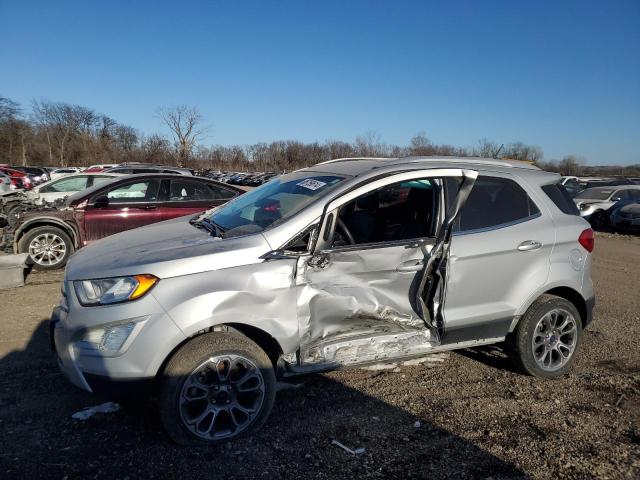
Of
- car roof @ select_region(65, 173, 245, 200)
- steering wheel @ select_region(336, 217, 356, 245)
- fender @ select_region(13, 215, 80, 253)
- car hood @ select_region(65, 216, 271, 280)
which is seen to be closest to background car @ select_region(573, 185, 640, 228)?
car roof @ select_region(65, 173, 245, 200)

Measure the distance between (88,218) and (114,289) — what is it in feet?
17.5

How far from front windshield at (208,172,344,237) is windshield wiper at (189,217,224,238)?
1.2 inches

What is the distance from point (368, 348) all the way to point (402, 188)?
1.39 metres

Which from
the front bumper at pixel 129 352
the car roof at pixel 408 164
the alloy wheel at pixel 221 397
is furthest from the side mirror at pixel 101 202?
the alloy wheel at pixel 221 397

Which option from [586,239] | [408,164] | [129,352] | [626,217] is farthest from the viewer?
[626,217]

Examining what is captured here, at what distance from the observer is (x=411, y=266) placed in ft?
11.5

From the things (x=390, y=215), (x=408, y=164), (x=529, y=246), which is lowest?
(x=529, y=246)

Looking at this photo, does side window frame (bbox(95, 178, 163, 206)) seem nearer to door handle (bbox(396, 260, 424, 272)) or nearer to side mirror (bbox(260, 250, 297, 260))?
side mirror (bbox(260, 250, 297, 260))

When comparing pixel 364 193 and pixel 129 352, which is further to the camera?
pixel 364 193

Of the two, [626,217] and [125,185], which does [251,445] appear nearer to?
[125,185]

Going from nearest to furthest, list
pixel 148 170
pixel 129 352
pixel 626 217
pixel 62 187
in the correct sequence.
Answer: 1. pixel 129 352
2. pixel 62 187
3. pixel 148 170
4. pixel 626 217

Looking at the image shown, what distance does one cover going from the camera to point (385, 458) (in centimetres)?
296

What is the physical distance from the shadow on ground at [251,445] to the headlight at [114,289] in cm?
96

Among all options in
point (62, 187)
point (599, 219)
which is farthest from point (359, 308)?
point (599, 219)
